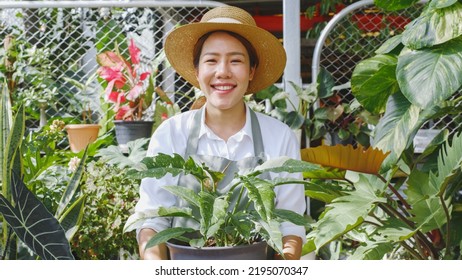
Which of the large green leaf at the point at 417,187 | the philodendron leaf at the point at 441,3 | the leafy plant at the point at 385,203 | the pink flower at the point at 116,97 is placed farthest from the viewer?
the pink flower at the point at 116,97

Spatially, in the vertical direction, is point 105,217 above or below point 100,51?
below

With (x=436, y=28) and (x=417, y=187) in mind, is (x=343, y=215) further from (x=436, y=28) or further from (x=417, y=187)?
(x=436, y=28)

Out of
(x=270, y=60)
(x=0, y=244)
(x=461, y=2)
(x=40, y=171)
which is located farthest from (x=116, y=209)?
(x=461, y=2)

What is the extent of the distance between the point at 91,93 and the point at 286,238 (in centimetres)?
253

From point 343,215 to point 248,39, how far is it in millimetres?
627

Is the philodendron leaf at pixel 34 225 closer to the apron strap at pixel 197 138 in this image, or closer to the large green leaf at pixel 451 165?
the apron strap at pixel 197 138

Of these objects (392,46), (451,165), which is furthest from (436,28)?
(451,165)

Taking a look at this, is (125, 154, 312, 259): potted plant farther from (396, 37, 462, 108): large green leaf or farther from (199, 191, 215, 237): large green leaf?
(396, 37, 462, 108): large green leaf

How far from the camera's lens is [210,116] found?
191 cm

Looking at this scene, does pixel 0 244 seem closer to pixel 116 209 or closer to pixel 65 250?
pixel 65 250

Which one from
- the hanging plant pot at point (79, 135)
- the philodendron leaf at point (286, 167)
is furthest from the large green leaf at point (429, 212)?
the hanging plant pot at point (79, 135)

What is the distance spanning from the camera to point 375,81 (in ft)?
8.05

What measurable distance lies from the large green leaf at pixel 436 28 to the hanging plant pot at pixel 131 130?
5.39 feet

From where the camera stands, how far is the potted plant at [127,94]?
340 centimetres
